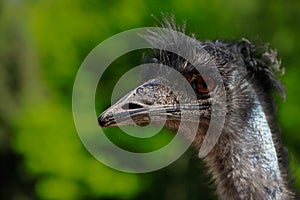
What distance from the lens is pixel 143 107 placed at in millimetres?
4184

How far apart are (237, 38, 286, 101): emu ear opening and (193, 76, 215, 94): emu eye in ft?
0.86

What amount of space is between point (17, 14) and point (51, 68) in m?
7.78

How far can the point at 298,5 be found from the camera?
20516mm

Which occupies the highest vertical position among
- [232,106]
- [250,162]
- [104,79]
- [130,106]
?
[104,79]

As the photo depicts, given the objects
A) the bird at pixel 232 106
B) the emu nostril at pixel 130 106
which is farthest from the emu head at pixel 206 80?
the emu nostril at pixel 130 106

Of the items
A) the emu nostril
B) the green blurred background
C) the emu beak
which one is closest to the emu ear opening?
the emu beak

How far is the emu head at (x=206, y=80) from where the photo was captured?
440 cm

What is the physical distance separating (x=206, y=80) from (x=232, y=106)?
0.76 feet

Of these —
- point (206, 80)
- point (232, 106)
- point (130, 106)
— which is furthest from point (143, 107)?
point (232, 106)

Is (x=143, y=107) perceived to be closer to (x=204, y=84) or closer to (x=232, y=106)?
(x=204, y=84)

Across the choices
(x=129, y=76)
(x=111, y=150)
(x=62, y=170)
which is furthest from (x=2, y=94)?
(x=129, y=76)

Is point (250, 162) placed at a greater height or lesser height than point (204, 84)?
lesser

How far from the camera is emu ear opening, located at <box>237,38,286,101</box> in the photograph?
179 inches

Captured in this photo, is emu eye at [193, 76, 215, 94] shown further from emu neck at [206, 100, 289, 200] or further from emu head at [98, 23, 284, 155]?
emu neck at [206, 100, 289, 200]
